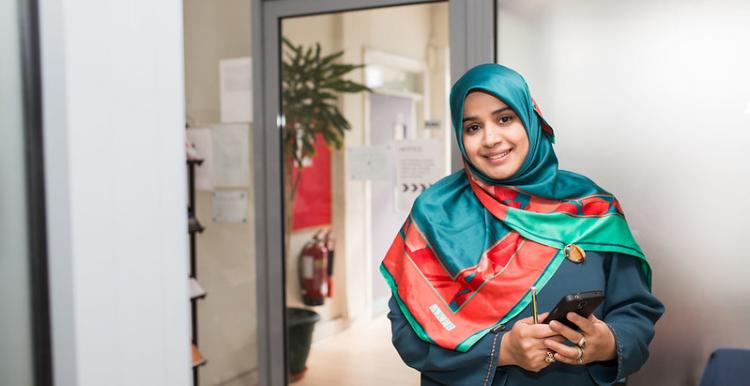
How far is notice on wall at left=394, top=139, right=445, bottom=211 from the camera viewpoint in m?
2.13

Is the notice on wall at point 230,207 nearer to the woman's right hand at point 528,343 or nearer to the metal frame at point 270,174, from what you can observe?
Answer: the metal frame at point 270,174

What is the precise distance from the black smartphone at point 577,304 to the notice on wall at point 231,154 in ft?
5.25

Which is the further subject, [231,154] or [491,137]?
[231,154]

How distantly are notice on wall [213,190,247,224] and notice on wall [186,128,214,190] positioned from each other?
70mm

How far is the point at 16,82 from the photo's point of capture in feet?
1.41

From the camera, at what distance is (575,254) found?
131 centimetres

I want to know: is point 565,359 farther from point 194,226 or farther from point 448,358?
point 194,226

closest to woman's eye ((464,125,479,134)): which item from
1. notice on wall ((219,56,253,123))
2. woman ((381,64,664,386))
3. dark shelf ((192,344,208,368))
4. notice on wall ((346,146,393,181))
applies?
A: woman ((381,64,664,386))

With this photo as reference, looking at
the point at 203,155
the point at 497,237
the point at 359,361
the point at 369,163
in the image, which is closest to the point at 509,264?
the point at 497,237

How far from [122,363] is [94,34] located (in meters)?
0.26

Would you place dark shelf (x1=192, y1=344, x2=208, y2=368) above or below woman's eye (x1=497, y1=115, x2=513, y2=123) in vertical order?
below

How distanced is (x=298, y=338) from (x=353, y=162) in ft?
2.50

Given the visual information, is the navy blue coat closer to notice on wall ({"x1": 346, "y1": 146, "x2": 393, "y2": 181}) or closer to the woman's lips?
the woman's lips

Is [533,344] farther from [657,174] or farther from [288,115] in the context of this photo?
[288,115]
